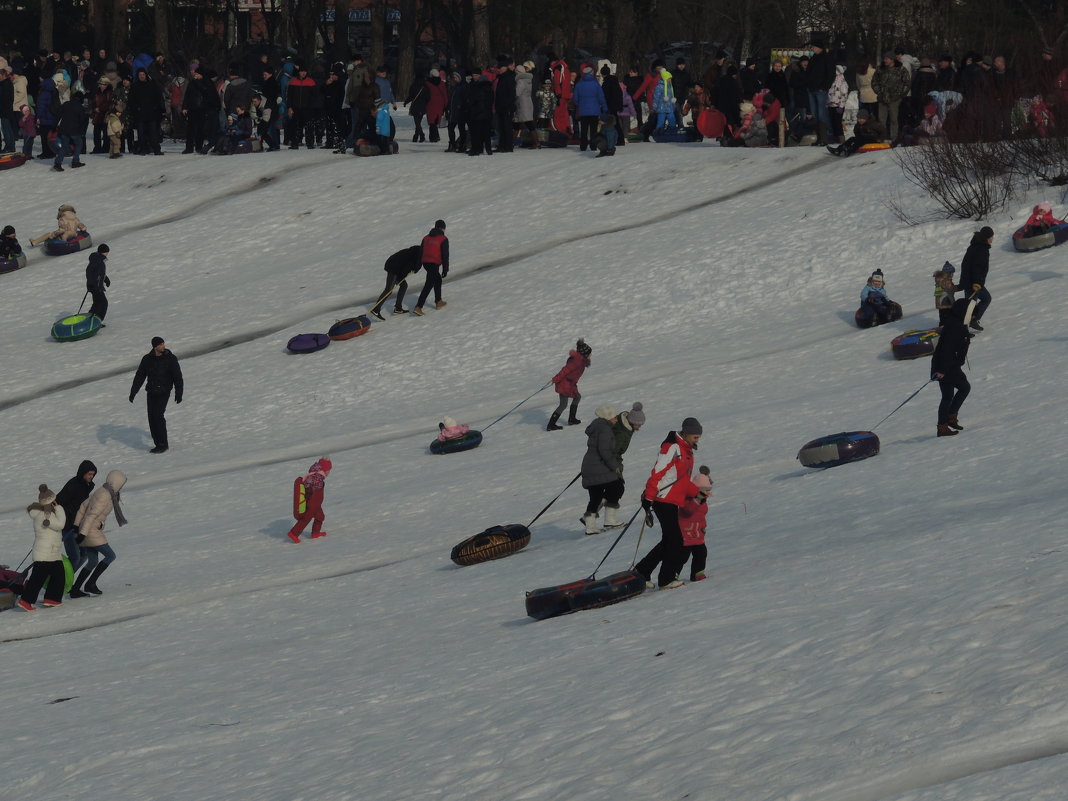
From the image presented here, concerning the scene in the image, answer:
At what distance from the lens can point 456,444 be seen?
19.9 m

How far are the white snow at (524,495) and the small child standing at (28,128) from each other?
0.68m

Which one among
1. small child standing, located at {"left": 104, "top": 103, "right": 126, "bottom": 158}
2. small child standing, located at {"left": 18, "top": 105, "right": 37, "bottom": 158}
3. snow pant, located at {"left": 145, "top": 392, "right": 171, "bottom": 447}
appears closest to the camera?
snow pant, located at {"left": 145, "top": 392, "right": 171, "bottom": 447}

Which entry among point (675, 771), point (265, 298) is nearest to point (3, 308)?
point (265, 298)

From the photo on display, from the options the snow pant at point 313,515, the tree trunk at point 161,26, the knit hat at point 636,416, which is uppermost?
the tree trunk at point 161,26

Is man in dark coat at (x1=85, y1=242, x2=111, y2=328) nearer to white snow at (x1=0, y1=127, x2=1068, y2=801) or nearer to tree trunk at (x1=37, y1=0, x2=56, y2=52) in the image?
white snow at (x1=0, y1=127, x2=1068, y2=801)

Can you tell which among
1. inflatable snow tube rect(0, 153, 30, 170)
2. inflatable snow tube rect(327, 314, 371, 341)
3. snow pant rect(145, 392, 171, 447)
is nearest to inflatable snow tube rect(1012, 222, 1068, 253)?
inflatable snow tube rect(327, 314, 371, 341)

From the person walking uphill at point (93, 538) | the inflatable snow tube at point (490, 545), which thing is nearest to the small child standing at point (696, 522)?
the inflatable snow tube at point (490, 545)

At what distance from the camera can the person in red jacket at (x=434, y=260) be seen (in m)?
25.1

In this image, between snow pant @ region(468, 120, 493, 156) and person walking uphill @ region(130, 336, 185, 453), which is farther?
snow pant @ region(468, 120, 493, 156)

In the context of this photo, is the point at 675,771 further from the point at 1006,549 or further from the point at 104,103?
the point at 104,103

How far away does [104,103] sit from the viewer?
120 ft

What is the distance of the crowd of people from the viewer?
28188 millimetres

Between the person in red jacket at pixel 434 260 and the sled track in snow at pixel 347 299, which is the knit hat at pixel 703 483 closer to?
the person in red jacket at pixel 434 260

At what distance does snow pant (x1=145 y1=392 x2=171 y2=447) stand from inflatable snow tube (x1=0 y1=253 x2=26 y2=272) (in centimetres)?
987
